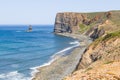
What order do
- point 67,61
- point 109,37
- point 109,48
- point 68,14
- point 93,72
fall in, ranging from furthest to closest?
point 68,14, point 67,61, point 109,37, point 109,48, point 93,72

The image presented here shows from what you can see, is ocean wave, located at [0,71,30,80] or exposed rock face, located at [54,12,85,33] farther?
exposed rock face, located at [54,12,85,33]

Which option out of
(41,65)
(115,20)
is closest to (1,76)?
(41,65)

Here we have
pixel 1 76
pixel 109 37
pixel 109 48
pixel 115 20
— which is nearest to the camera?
pixel 109 48

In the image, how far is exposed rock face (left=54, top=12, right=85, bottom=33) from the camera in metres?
187

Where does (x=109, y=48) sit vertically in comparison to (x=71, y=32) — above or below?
above

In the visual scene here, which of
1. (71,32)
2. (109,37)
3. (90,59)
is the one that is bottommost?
(71,32)

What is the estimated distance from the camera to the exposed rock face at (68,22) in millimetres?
187000

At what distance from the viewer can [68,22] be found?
192 m

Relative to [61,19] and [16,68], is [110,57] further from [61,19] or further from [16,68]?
[61,19]

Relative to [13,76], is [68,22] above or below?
below

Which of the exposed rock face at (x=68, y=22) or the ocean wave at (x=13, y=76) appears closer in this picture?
the ocean wave at (x=13, y=76)

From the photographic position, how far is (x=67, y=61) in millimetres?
64438

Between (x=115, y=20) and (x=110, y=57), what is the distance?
4894 inches

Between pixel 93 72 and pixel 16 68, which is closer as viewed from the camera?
pixel 93 72
